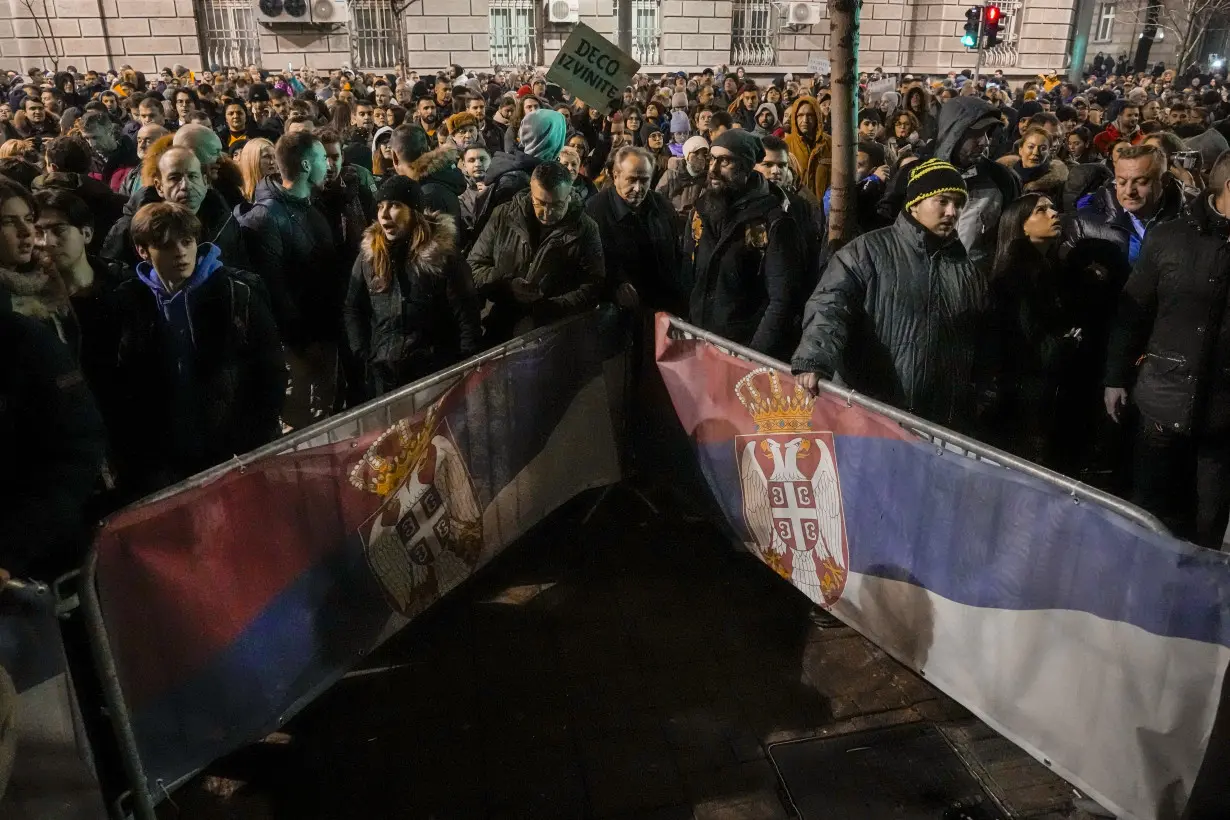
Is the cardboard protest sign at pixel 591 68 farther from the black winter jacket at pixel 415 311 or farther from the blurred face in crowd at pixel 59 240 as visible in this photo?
the blurred face in crowd at pixel 59 240

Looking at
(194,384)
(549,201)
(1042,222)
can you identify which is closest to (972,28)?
(1042,222)

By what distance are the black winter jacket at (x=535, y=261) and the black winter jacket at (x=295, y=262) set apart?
42.8 inches

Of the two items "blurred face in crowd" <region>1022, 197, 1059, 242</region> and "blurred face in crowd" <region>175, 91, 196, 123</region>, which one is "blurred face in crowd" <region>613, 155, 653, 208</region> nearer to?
"blurred face in crowd" <region>1022, 197, 1059, 242</region>

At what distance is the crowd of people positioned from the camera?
12.3 ft

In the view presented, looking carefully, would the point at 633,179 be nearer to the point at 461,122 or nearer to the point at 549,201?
the point at 549,201

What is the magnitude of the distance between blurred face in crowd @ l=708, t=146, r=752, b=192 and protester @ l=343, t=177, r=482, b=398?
1.55 metres

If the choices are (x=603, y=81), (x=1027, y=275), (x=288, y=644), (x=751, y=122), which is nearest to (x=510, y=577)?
(x=288, y=644)

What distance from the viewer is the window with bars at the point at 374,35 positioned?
Answer: 27.1 m

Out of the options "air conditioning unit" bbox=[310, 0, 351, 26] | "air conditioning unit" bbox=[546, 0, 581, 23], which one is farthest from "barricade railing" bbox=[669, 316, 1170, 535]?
"air conditioning unit" bbox=[310, 0, 351, 26]

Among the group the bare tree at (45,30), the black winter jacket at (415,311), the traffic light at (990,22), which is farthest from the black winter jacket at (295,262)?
the bare tree at (45,30)

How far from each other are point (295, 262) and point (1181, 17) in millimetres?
46568

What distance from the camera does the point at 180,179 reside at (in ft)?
16.9

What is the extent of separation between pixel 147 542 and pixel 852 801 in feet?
8.27

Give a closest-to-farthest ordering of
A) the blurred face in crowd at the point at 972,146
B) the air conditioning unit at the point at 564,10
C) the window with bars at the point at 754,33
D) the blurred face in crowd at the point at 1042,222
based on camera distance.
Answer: the blurred face in crowd at the point at 1042,222, the blurred face in crowd at the point at 972,146, the air conditioning unit at the point at 564,10, the window with bars at the point at 754,33
